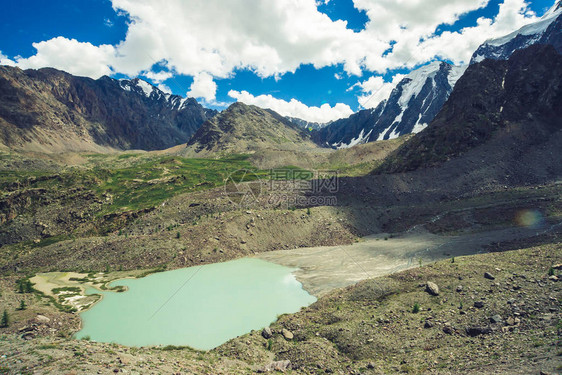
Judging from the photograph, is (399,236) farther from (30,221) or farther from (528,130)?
(30,221)

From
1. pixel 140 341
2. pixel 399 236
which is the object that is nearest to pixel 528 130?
pixel 399 236

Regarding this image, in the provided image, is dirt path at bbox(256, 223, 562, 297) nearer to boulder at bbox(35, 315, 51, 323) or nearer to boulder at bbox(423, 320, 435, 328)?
boulder at bbox(423, 320, 435, 328)

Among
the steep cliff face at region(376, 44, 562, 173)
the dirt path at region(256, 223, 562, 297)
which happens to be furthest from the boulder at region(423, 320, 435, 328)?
the steep cliff face at region(376, 44, 562, 173)

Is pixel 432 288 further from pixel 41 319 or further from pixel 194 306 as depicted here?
pixel 41 319

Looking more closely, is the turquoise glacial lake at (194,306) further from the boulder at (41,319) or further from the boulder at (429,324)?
the boulder at (429,324)

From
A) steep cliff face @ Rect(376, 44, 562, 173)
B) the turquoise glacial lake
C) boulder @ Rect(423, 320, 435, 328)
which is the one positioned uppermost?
steep cliff face @ Rect(376, 44, 562, 173)

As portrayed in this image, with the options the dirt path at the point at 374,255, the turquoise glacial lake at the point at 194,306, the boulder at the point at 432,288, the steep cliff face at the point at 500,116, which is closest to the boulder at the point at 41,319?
the turquoise glacial lake at the point at 194,306
